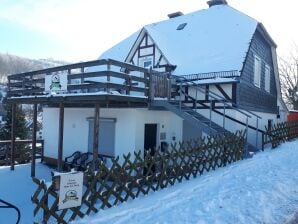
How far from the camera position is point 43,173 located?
46.8 feet

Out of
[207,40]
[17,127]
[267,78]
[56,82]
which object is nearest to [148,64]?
[207,40]

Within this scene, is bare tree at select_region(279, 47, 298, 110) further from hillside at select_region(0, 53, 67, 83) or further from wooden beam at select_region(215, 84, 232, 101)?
hillside at select_region(0, 53, 67, 83)

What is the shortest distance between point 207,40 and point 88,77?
8924 millimetres

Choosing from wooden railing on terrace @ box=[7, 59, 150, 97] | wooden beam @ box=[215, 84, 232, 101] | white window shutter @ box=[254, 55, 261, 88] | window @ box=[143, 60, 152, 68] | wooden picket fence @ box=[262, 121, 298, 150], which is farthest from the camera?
window @ box=[143, 60, 152, 68]

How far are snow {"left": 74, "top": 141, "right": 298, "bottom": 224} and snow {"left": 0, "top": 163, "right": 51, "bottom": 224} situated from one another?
8.96 feet

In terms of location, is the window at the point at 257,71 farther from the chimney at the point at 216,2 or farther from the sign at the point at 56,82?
the sign at the point at 56,82

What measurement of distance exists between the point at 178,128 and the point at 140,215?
8503mm

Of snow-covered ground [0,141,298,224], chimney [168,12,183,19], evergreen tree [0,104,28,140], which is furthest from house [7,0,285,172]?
evergreen tree [0,104,28,140]

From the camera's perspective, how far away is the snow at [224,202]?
217 inches

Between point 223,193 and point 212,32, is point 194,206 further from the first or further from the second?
point 212,32

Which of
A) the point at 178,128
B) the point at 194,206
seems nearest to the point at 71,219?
the point at 194,206

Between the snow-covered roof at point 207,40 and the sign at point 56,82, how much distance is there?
20.7 ft

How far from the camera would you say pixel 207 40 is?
1748 centimetres

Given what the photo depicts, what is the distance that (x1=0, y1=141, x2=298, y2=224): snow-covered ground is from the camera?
5.53 metres
